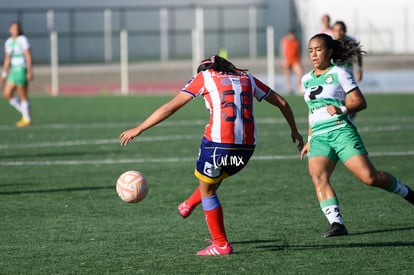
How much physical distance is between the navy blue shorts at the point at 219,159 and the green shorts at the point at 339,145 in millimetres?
1024

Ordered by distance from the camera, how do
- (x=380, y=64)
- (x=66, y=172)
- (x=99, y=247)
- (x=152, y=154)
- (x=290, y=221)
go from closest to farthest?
(x=99, y=247)
(x=290, y=221)
(x=66, y=172)
(x=152, y=154)
(x=380, y=64)

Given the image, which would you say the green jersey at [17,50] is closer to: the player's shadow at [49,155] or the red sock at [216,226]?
the player's shadow at [49,155]

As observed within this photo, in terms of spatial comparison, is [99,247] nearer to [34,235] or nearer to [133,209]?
[34,235]

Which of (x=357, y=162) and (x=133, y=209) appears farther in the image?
(x=133, y=209)

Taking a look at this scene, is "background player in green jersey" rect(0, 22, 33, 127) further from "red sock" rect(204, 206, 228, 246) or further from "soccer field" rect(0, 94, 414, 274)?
"red sock" rect(204, 206, 228, 246)

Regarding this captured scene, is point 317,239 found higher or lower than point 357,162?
lower

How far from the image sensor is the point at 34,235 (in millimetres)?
9445

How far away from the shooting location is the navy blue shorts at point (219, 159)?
836 cm

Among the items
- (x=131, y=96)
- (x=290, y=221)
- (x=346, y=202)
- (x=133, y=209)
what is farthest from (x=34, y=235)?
(x=131, y=96)

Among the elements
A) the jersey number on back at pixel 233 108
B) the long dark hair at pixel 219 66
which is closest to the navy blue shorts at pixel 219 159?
the jersey number on back at pixel 233 108

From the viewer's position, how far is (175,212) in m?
10.8

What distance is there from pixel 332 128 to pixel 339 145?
178 mm

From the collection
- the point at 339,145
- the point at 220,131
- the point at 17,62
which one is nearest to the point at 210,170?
the point at 220,131

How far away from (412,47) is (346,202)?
132 ft
